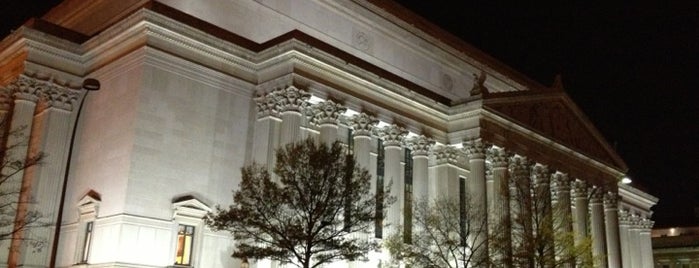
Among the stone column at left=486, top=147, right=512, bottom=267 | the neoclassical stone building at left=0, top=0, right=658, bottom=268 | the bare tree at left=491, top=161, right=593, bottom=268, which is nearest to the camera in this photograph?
the neoclassical stone building at left=0, top=0, right=658, bottom=268

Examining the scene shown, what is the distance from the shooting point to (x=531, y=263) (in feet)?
107

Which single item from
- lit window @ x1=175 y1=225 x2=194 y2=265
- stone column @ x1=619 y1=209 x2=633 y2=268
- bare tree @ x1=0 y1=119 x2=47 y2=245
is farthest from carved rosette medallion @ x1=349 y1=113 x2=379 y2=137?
stone column @ x1=619 y1=209 x2=633 y2=268

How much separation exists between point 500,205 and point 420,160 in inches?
217

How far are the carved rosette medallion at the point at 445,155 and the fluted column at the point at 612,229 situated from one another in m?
18.8

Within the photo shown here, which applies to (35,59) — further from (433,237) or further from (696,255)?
(696,255)

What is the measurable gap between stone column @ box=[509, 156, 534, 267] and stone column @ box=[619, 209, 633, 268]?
985 inches

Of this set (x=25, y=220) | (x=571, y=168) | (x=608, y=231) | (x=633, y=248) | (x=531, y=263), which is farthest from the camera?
(x=633, y=248)

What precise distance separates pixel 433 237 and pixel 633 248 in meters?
38.6

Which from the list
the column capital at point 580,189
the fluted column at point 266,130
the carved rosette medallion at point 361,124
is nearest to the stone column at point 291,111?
the fluted column at point 266,130

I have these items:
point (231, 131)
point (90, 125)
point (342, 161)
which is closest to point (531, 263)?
point (342, 161)

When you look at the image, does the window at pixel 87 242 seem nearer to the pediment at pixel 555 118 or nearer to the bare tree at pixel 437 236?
the bare tree at pixel 437 236

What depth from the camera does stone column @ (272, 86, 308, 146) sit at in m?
32.2

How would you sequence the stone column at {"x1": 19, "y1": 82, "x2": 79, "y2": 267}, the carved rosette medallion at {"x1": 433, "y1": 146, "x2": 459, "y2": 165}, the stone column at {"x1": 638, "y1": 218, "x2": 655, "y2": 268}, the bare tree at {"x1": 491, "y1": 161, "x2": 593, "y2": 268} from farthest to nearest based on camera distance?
1. the stone column at {"x1": 638, "y1": 218, "x2": 655, "y2": 268}
2. the carved rosette medallion at {"x1": 433, "y1": 146, "x2": 459, "y2": 165}
3. the bare tree at {"x1": 491, "y1": 161, "x2": 593, "y2": 268}
4. the stone column at {"x1": 19, "y1": 82, "x2": 79, "y2": 267}

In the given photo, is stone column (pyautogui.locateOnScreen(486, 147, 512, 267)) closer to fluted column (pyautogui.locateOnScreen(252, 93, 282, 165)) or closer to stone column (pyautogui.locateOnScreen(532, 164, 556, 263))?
stone column (pyautogui.locateOnScreen(532, 164, 556, 263))
